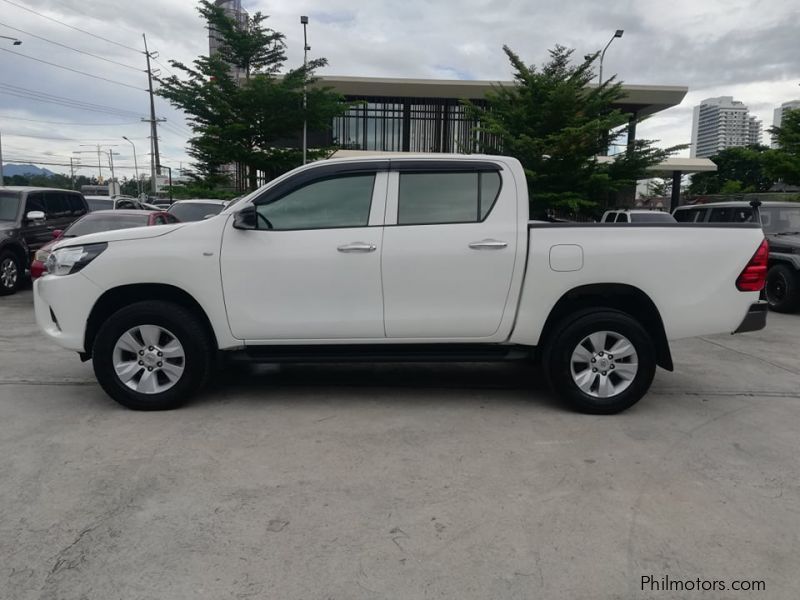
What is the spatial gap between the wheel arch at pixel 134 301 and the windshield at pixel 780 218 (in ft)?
33.7

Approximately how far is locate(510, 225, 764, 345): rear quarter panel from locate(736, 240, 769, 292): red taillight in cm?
4

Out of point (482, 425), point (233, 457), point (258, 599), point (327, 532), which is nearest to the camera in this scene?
point (258, 599)

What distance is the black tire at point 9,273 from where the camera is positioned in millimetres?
10672

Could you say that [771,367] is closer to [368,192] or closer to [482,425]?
[482,425]

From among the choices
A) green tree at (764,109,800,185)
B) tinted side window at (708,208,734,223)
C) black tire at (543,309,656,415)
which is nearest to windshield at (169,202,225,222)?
tinted side window at (708,208,734,223)

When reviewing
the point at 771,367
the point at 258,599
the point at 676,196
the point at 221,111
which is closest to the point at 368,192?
the point at 258,599

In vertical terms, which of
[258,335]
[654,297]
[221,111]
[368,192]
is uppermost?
[221,111]

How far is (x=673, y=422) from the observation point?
4.79 metres

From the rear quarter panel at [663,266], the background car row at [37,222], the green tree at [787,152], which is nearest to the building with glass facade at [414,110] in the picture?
the green tree at [787,152]

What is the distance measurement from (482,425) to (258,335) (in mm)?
1873

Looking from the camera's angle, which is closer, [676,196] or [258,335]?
[258,335]

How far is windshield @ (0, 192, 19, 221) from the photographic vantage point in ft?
36.8

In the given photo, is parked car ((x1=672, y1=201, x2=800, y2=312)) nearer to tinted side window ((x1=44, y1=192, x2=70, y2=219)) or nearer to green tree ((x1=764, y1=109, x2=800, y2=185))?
green tree ((x1=764, y1=109, x2=800, y2=185))

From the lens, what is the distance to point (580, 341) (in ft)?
15.7
